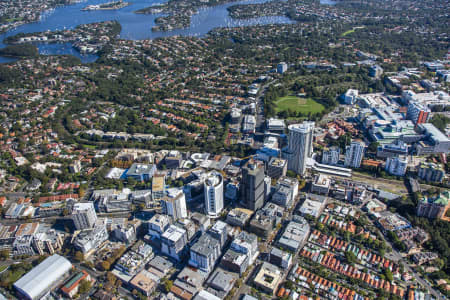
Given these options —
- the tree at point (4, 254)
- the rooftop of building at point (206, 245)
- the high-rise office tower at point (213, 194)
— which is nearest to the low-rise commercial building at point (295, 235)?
the rooftop of building at point (206, 245)

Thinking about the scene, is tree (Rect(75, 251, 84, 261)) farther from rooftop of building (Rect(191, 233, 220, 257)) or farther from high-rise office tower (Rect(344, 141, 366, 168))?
high-rise office tower (Rect(344, 141, 366, 168))

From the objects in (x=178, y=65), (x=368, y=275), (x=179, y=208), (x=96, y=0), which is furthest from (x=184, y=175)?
(x=96, y=0)

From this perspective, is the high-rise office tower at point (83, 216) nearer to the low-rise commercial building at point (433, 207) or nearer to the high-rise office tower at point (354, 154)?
the high-rise office tower at point (354, 154)

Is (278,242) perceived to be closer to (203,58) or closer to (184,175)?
(184,175)

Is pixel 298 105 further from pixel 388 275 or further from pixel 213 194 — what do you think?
pixel 388 275

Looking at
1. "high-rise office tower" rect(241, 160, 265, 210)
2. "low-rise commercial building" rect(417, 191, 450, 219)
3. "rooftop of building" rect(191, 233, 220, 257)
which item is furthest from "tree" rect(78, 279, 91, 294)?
"low-rise commercial building" rect(417, 191, 450, 219)
